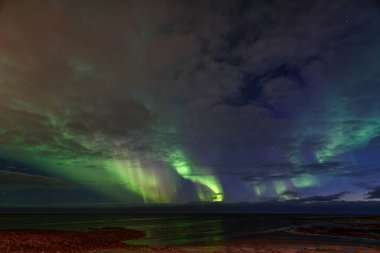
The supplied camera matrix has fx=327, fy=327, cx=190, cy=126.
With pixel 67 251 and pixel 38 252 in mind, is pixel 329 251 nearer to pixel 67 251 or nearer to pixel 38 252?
pixel 67 251

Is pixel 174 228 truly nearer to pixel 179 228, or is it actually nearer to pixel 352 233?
pixel 179 228

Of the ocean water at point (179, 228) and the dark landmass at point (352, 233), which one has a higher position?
the ocean water at point (179, 228)

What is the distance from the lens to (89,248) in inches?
1590

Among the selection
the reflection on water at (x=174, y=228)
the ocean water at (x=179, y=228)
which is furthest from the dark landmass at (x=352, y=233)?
the reflection on water at (x=174, y=228)

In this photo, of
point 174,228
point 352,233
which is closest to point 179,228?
point 174,228

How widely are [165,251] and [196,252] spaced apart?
12.0 feet

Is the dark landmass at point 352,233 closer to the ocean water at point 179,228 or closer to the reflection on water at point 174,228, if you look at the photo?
the ocean water at point 179,228

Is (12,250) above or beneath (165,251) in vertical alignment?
above

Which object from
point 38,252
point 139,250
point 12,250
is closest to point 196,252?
point 139,250

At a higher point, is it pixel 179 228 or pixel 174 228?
pixel 174 228

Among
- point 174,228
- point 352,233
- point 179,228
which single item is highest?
point 174,228

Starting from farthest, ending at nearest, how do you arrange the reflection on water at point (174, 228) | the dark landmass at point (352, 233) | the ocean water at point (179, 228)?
1. the dark landmass at point (352, 233)
2. the ocean water at point (179, 228)
3. the reflection on water at point (174, 228)

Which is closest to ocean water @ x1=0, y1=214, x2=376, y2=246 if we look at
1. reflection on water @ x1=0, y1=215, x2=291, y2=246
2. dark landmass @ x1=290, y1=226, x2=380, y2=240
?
reflection on water @ x1=0, y1=215, x2=291, y2=246

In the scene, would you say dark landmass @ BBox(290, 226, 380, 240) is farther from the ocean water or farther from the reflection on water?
the reflection on water
